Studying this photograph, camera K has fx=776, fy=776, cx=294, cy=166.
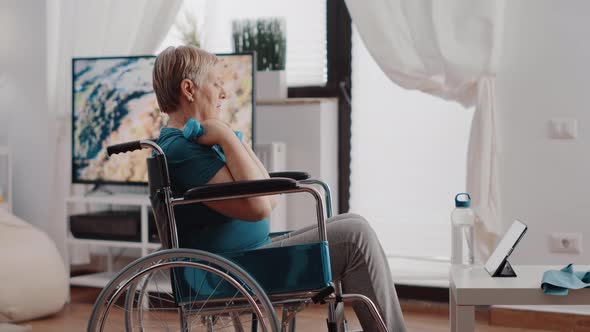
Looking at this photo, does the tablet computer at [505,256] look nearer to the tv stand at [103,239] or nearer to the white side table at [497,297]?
the white side table at [497,297]

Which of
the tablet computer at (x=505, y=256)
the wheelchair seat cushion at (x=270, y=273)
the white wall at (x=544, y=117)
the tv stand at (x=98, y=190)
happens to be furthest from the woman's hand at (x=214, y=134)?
the tv stand at (x=98, y=190)

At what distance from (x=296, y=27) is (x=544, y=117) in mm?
1314

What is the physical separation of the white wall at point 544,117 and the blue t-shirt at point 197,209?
1.72 meters

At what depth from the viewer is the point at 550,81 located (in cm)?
320

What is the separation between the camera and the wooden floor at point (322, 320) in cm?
321

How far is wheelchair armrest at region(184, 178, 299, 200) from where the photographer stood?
1688mm

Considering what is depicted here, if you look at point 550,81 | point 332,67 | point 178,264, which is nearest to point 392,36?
point 332,67

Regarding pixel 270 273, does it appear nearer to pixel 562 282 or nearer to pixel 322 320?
pixel 562 282

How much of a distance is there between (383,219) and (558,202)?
85 centimetres

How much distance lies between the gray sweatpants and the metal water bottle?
0.52 metres

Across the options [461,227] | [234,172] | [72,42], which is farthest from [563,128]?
[72,42]

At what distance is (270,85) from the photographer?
3.74 m

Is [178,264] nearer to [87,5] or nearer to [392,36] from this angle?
[392,36]

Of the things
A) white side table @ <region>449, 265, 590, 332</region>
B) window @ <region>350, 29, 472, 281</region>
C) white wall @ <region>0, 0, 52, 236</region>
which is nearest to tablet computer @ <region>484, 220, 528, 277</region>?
white side table @ <region>449, 265, 590, 332</region>
